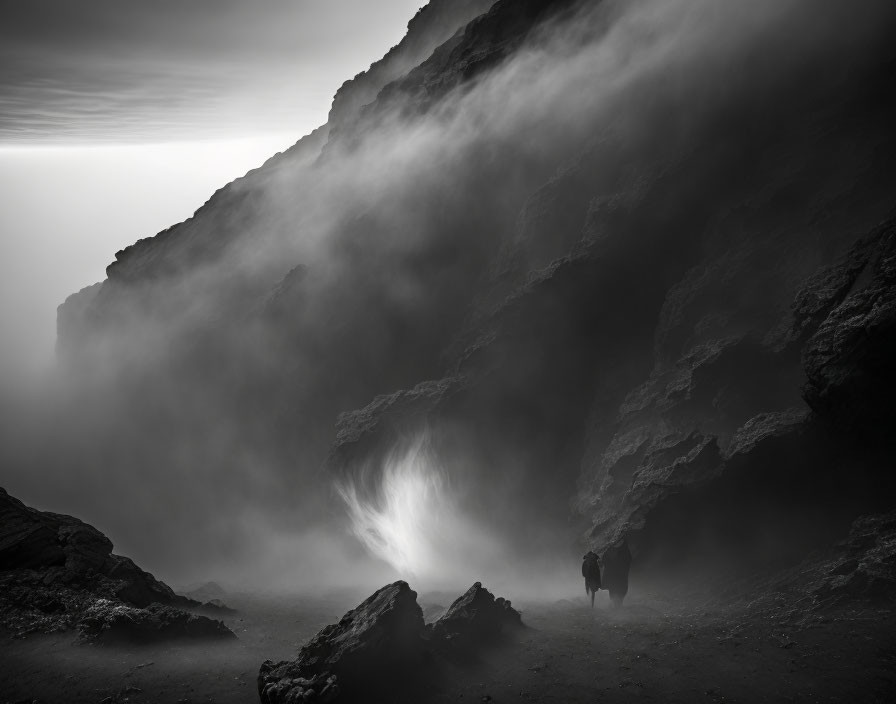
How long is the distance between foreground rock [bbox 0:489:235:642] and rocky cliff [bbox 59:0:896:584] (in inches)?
730

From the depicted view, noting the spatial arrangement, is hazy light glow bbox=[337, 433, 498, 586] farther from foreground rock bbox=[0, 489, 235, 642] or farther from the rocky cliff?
foreground rock bbox=[0, 489, 235, 642]

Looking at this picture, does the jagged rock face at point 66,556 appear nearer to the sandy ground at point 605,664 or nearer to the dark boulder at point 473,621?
the sandy ground at point 605,664

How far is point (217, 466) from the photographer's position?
57.1 metres

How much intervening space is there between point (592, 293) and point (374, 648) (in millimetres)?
27346

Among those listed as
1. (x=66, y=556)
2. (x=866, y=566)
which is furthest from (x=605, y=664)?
(x=66, y=556)

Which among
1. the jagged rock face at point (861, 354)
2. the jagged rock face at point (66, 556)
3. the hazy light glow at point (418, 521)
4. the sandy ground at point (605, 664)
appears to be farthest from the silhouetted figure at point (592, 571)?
the jagged rock face at point (66, 556)

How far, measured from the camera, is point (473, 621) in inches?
806

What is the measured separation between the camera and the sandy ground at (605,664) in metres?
15.2

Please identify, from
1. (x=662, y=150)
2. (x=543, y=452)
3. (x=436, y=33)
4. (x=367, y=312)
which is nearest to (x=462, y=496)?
(x=543, y=452)

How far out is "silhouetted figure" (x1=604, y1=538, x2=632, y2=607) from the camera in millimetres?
24438

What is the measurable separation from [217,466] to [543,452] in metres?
35.3

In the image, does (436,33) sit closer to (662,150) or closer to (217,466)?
(662,150)

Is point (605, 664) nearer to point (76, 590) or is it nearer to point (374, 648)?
point (374, 648)

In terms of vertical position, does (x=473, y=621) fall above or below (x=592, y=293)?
below
